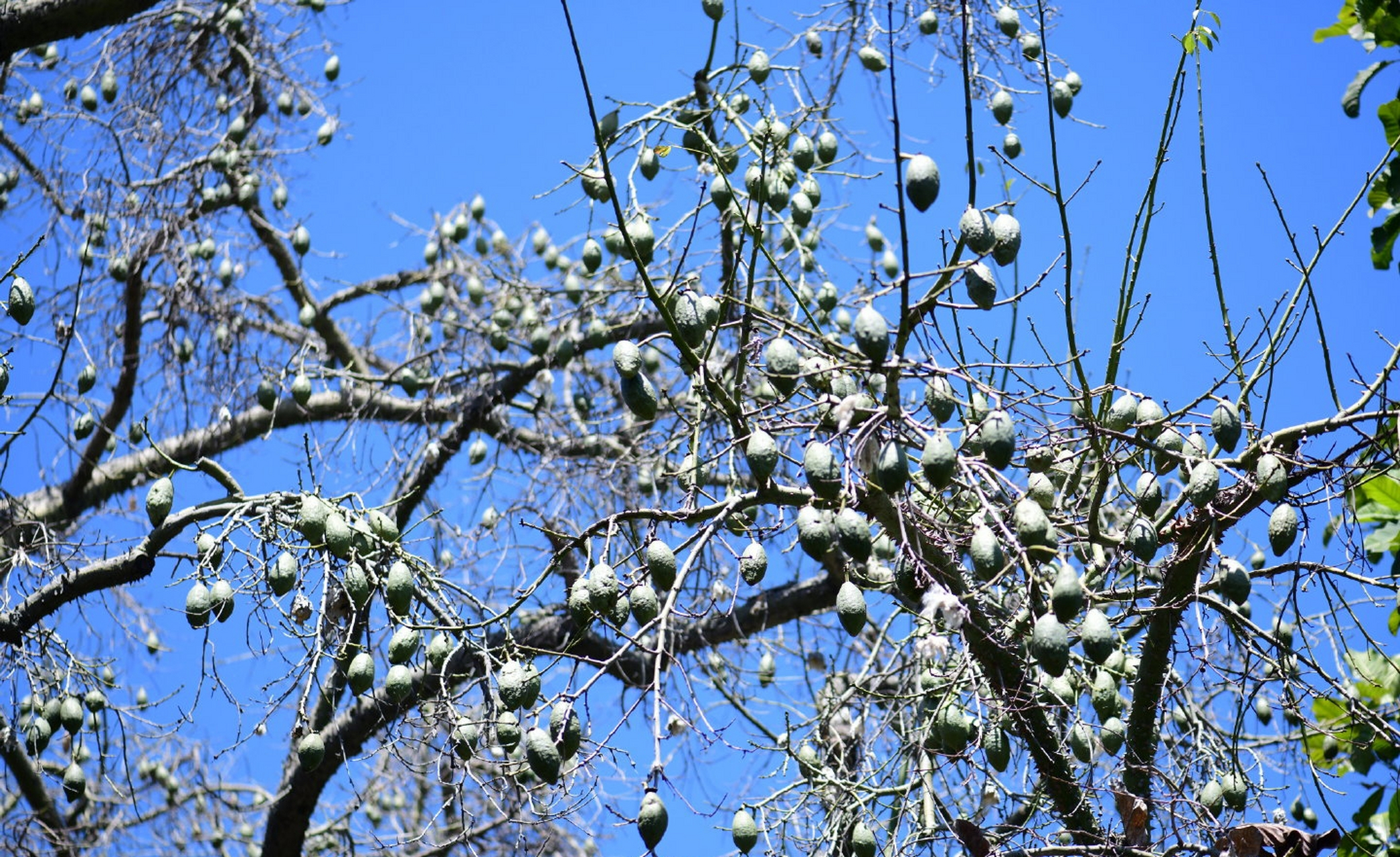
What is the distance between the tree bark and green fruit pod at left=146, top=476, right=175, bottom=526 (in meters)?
1.77

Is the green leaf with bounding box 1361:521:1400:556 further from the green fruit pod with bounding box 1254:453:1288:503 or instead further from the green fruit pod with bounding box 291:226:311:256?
the green fruit pod with bounding box 291:226:311:256

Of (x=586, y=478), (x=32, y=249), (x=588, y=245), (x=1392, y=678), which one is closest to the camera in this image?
(x=32, y=249)

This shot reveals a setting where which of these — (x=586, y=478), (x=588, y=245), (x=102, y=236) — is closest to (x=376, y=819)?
(x=586, y=478)

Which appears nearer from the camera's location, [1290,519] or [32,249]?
[1290,519]

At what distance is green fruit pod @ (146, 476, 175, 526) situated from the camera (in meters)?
3.32

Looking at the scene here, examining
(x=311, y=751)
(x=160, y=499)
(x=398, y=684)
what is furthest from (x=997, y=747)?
(x=160, y=499)

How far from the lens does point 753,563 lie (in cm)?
→ 275

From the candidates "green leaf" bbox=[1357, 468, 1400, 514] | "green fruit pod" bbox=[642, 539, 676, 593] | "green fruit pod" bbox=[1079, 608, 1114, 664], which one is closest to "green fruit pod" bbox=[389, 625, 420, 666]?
"green fruit pod" bbox=[642, 539, 676, 593]

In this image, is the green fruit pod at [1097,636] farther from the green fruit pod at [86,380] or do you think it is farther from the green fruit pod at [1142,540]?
the green fruit pod at [86,380]

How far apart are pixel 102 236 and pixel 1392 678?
4.62 meters

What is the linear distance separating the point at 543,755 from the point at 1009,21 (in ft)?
9.65

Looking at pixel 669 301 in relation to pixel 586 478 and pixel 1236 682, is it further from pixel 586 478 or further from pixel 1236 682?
pixel 586 478

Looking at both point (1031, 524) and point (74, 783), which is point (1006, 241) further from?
point (74, 783)

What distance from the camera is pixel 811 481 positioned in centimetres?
244
